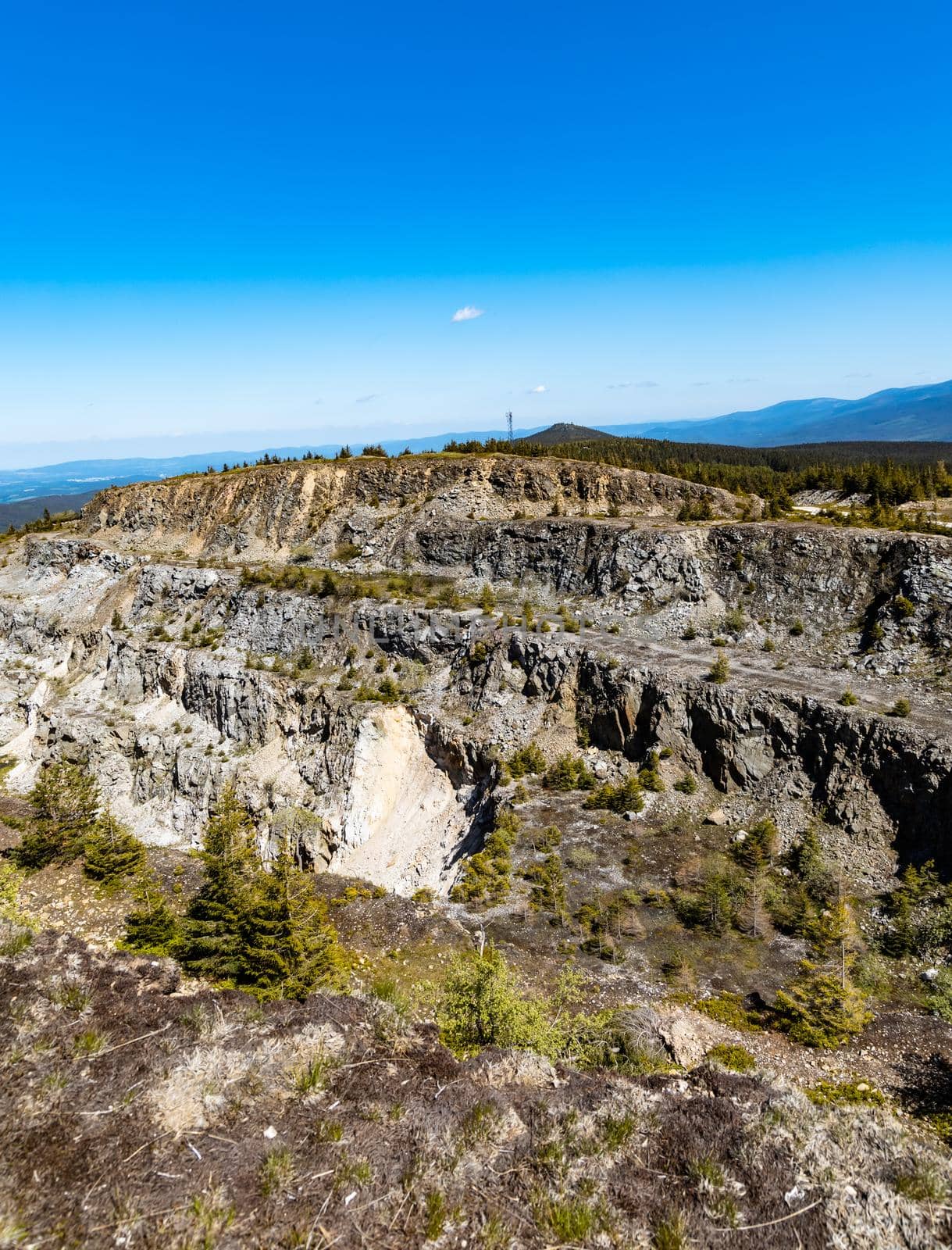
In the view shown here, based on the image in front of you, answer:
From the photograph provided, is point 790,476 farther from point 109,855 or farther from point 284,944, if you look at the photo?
point 109,855

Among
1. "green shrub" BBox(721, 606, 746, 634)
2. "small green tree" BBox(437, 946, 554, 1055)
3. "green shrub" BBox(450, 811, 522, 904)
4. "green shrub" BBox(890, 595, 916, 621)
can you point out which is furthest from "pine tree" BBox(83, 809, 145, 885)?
"green shrub" BBox(890, 595, 916, 621)

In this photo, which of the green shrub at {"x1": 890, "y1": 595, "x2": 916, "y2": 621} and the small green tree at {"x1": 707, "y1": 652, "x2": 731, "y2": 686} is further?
the green shrub at {"x1": 890, "y1": 595, "x2": 916, "y2": 621}

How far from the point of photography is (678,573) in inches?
1948

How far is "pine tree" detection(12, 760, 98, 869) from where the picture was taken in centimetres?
3144

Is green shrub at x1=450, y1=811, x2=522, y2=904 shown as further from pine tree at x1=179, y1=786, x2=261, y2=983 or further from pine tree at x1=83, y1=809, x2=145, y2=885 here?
pine tree at x1=83, y1=809, x2=145, y2=885

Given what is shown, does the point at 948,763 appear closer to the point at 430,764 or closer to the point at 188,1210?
the point at 430,764

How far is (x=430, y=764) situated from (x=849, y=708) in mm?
26132

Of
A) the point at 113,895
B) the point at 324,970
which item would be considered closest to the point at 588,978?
the point at 324,970

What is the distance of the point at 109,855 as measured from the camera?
3083cm

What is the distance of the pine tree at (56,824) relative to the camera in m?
31.4

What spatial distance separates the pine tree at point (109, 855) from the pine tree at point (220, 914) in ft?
23.3

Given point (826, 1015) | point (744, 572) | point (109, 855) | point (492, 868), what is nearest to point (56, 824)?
point (109, 855)

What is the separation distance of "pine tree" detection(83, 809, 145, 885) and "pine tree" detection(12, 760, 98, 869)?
981 millimetres

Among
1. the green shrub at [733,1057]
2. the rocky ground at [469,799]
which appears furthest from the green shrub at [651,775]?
the green shrub at [733,1057]
